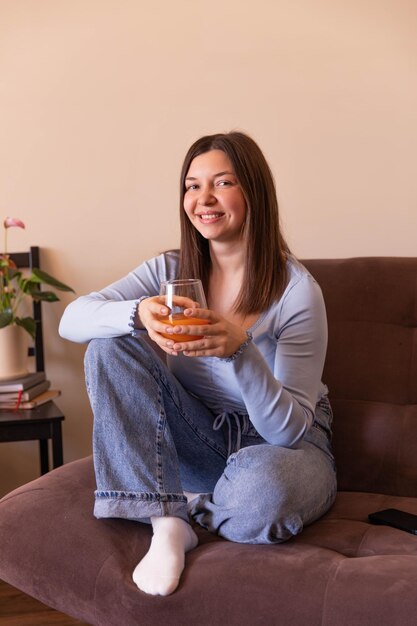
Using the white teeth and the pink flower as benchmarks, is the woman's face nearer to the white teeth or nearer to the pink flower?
the white teeth

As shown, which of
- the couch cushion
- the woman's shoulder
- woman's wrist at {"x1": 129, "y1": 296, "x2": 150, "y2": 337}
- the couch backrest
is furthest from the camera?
the couch backrest

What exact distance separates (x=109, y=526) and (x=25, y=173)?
128cm

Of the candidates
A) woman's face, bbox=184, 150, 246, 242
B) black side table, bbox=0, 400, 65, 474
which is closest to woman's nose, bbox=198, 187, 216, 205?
woman's face, bbox=184, 150, 246, 242

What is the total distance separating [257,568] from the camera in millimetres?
1310

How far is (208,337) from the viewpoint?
131 centimetres

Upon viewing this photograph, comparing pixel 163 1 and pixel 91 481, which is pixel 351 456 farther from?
pixel 163 1

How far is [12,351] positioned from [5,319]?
3.8 inches

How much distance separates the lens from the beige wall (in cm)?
236

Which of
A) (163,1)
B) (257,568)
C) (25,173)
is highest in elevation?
(163,1)

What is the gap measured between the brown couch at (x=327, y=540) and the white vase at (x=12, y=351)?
0.58m

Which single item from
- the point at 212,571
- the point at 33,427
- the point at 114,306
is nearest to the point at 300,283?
the point at 114,306

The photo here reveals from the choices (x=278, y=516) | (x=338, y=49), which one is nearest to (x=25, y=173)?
(x=338, y=49)

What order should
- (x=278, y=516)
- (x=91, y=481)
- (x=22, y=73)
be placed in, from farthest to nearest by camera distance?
(x=22, y=73) < (x=91, y=481) < (x=278, y=516)

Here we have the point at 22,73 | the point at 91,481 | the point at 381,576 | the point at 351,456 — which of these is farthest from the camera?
the point at 22,73
